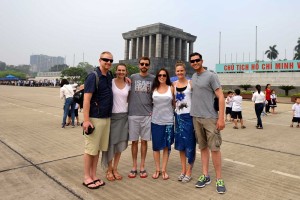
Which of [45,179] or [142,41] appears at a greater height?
[142,41]

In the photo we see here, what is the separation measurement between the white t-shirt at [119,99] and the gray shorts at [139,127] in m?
0.22

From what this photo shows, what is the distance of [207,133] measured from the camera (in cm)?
375

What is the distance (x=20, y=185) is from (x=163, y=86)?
269 centimetres

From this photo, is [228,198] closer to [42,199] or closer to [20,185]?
[42,199]

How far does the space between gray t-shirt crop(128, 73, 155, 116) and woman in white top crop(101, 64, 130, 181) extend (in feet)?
0.30

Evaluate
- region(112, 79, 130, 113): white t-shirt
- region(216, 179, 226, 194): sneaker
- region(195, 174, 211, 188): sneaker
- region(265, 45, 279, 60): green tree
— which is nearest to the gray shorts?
region(112, 79, 130, 113): white t-shirt

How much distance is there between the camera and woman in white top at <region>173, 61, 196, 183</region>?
394cm

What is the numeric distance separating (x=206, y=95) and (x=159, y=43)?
60246 mm

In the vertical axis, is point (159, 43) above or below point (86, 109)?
above

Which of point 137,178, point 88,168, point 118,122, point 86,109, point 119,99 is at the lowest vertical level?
point 137,178

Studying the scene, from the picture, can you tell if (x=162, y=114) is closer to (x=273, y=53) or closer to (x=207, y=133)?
(x=207, y=133)

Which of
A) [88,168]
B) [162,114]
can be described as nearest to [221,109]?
[162,114]

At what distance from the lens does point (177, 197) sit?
3383 millimetres

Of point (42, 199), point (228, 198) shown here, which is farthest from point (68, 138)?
point (228, 198)
